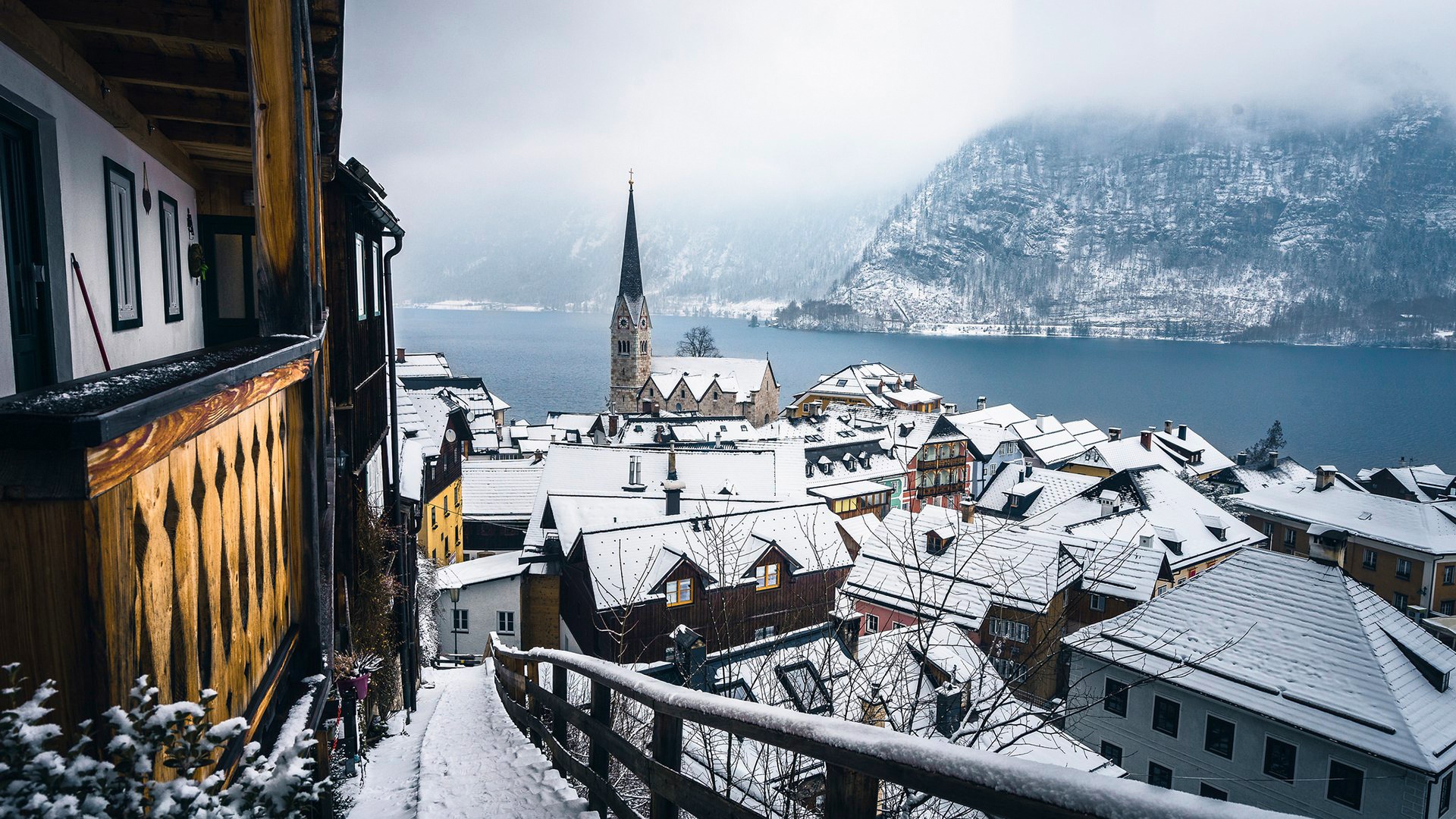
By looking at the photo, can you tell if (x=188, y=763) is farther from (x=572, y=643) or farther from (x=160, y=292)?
(x=572, y=643)

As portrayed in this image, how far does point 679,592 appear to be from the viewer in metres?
21.7

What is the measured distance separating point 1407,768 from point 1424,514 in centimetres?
3215

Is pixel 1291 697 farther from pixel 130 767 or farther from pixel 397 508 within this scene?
pixel 130 767

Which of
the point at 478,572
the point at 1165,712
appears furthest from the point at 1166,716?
the point at 478,572

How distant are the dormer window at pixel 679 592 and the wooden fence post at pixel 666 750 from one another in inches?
724

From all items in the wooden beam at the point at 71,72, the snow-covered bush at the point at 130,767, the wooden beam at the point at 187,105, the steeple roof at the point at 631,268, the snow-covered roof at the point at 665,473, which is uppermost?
the steeple roof at the point at 631,268

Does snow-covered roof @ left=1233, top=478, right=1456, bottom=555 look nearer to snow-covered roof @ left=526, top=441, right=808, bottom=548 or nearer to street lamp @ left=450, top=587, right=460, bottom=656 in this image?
A: snow-covered roof @ left=526, top=441, right=808, bottom=548

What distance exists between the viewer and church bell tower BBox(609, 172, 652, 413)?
3371 inches

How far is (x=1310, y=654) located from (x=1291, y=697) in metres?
1.30

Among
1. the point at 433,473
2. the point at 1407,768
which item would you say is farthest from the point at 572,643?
the point at 1407,768

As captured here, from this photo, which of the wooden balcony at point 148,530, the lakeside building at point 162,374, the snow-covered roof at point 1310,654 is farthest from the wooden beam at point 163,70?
the snow-covered roof at point 1310,654

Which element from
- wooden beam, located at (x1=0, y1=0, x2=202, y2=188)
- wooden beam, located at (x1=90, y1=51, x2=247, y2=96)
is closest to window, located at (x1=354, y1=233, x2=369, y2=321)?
wooden beam, located at (x1=0, y1=0, x2=202, y2=188)

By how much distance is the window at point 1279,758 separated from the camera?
1677cm

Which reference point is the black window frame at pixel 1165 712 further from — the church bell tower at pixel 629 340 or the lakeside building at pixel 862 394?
the church bell tower at pixel 629 340
